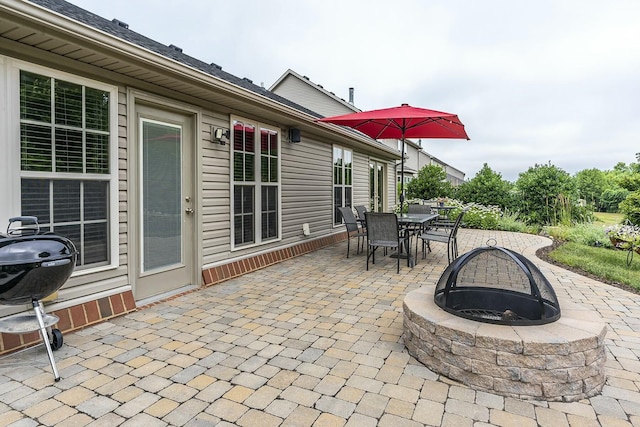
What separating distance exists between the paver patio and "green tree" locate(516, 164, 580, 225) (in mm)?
7984

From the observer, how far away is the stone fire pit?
2.00 meters

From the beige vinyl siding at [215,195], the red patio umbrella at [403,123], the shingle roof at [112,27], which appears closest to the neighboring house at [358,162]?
the red patio umbrella at [403,123]

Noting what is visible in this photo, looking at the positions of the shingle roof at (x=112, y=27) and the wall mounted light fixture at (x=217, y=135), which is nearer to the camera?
the shingle roof at (x=112, y=27)

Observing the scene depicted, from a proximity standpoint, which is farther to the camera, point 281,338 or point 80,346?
point 281,338

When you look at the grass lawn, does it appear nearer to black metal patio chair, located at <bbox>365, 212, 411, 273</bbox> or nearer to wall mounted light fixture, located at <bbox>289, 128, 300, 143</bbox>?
Answer: black metal patio chair, located at <bbox>365, 212, 411, 273</bbox>

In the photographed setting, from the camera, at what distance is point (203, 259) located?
4.39 meters

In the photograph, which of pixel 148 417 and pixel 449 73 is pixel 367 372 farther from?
pixel 449 73

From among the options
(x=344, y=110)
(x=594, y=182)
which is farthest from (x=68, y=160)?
(x=594, y=182)

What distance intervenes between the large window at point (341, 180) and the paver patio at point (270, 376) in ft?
14.7

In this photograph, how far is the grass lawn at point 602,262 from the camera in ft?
15.8

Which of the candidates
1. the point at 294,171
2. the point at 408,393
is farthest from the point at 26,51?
the point at 294,171

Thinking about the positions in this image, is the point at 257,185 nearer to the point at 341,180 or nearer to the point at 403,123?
the point at 403,123

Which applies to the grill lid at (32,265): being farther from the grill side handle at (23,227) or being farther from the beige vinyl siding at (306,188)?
the beige vinyl siding at (306,188)

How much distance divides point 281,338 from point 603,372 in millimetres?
2130
